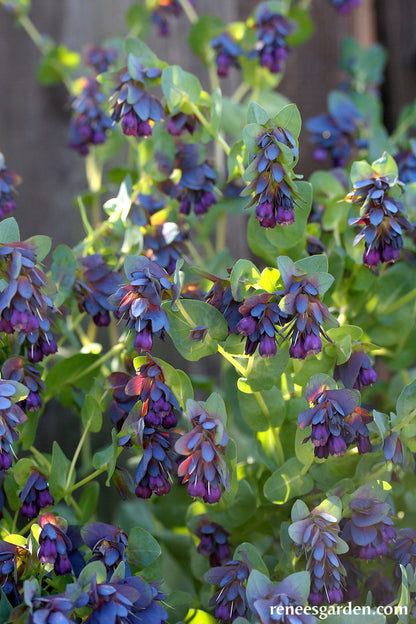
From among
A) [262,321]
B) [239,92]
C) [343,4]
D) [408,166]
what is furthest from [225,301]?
[343,4]

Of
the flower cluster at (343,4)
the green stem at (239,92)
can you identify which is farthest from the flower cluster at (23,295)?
the flower cluster at (343,4)

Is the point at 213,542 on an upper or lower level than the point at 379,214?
lower

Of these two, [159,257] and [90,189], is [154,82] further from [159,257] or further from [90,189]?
[90,189]

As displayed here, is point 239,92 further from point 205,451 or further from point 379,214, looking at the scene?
point 205,451

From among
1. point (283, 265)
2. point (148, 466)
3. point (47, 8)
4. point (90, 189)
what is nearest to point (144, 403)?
point (148, 466)

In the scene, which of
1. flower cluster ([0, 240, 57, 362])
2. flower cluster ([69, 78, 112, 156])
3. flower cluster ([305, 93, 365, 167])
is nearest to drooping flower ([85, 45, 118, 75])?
flower cluster ([69, 78, 112, 156])

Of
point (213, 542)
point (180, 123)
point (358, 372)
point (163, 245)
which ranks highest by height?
point (180, 123)
